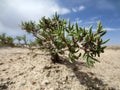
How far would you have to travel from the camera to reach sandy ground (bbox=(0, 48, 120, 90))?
5465mm

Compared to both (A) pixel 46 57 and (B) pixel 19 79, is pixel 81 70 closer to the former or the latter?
(A) pixel 46 57

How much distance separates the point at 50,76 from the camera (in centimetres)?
591

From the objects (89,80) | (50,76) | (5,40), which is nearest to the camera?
(50,76)

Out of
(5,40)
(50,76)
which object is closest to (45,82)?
(50,76)

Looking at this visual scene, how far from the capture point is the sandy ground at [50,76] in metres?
5.46

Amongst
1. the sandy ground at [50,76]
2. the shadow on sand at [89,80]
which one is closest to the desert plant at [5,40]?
the sandy ground at [50,76]

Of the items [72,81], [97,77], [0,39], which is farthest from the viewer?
[0,39]

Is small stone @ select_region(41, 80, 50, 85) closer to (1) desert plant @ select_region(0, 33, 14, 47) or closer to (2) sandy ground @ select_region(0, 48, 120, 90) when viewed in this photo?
(2) sandy ground @ select_region(0, 48, 120, 90)

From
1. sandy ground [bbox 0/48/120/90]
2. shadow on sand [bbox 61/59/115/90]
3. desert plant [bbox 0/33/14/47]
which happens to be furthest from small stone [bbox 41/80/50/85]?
desert plant [bbox 0/33/14/47]

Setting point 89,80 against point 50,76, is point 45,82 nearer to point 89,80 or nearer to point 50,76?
point 50,76

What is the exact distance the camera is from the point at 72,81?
584 cm

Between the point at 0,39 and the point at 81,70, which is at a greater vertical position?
the point at 0,39

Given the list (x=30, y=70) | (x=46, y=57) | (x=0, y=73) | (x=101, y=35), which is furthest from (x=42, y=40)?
(x=101, y=35)

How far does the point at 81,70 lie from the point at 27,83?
2.02m
